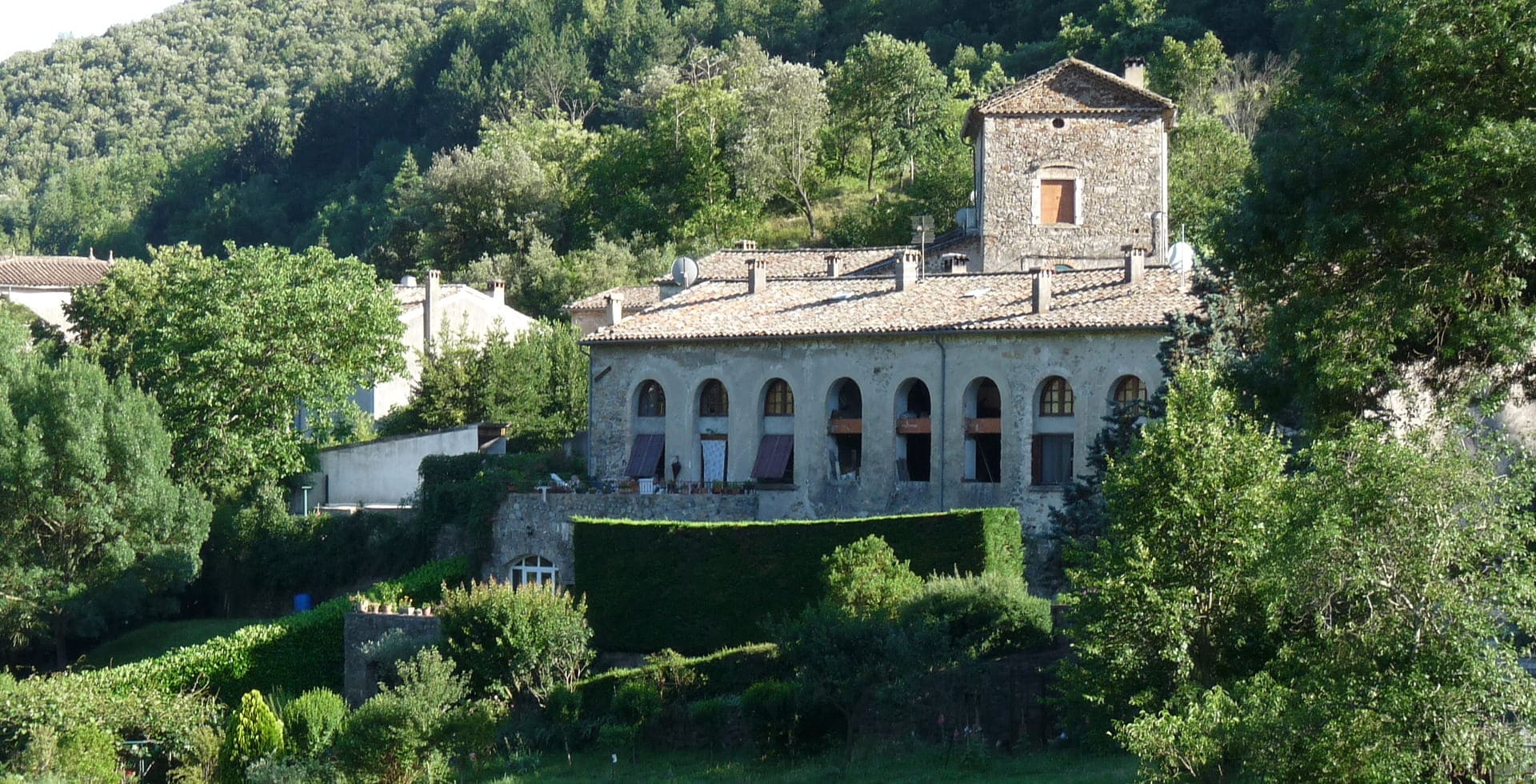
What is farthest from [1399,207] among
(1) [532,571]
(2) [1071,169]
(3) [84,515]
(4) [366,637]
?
(3) [84,515]

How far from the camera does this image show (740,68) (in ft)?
261

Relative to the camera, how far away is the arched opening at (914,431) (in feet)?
124

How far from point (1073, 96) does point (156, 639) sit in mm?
26943

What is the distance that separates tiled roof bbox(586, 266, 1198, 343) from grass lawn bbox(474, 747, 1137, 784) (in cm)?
1115

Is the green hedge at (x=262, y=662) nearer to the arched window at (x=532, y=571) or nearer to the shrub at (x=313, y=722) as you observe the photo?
the arched window at (x=532, y=571)

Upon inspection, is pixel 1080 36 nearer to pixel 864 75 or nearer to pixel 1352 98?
pixel 864 75

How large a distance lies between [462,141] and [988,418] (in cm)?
7176

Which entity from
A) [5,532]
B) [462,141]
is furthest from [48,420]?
[462,141]

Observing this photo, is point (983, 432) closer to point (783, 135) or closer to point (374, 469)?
point (374, 469)

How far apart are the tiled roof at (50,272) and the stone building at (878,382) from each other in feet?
108

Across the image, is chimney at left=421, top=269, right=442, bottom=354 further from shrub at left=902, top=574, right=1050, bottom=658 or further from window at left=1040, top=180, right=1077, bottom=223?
shrub at left=902, top=574, right=1050, bottom=658

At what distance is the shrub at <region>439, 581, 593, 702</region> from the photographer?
31.9 meters

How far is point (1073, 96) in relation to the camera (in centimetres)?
4722

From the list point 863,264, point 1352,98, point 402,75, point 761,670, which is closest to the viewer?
point 1352,98
